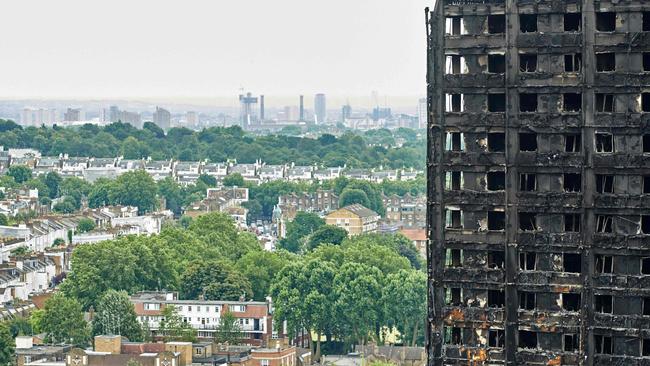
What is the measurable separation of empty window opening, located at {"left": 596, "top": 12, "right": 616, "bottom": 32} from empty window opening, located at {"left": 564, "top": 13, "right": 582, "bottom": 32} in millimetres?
401

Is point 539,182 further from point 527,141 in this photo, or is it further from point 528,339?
point 528,339

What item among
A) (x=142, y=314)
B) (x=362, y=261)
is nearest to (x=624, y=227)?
(x=142, y=314)

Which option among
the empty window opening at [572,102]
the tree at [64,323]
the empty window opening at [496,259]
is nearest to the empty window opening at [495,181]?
the empty window opening at [496,259]

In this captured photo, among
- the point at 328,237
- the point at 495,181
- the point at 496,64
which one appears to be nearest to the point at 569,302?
the point at 495,181

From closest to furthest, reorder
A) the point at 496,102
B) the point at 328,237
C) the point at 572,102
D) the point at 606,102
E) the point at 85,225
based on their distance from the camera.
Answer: the point at 606,102, the point at 572,102, the point at 496,102, the point at 328,237, the point at 85,225

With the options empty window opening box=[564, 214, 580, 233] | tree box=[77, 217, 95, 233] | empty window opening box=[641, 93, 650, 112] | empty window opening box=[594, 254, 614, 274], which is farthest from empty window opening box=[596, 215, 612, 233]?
tree box=[77, 217, 95, 233]

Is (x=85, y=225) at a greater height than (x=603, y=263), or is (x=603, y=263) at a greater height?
(x=603, y=263)

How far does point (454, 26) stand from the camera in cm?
4591

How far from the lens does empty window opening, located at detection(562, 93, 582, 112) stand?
1769 inches

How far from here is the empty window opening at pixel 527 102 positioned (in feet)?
148

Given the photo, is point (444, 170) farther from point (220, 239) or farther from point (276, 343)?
point (220, 239)

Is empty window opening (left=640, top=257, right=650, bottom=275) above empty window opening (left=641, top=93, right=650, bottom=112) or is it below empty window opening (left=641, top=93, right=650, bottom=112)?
below

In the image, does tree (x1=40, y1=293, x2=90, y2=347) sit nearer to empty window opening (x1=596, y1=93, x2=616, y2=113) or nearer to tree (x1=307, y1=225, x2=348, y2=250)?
tree (x1=307, y1=225, x2=348, y2=250)

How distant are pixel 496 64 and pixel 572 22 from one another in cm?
182
